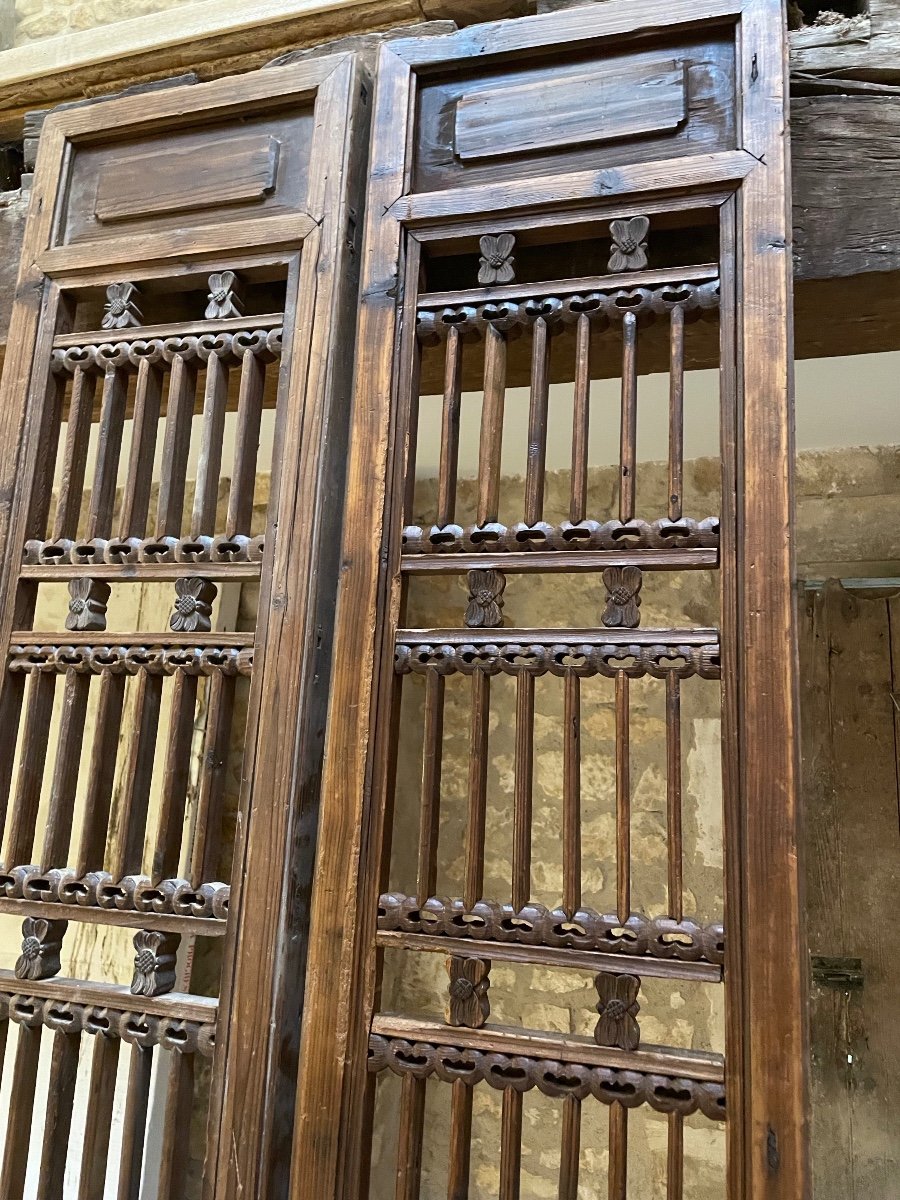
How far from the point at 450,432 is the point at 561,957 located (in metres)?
0.58

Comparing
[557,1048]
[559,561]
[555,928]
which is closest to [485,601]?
[559,561]

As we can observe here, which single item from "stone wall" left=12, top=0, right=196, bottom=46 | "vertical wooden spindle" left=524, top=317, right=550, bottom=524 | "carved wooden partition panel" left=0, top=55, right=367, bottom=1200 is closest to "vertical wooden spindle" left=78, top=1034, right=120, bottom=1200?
"carved wooden partition panel" left=0, top=55, right=367, bottom=1200

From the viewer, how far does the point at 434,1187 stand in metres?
2.19

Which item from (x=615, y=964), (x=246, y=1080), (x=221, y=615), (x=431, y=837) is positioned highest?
(x=221, y=615)

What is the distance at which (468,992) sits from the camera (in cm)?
87

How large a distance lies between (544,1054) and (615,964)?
111mm

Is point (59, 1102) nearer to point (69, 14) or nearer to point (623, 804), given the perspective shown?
point (623, 804)

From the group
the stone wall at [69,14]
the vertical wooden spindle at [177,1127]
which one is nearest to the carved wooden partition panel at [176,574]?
the vertical wooden spindle at [177,1127]

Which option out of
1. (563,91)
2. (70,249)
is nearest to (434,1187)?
(70,249)

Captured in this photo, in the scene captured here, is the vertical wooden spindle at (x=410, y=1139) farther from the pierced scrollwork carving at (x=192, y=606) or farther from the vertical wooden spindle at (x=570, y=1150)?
the pierced scrollwork carving at (x=192, y=606)

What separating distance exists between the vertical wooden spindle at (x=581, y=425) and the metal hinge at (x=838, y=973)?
1612 mm

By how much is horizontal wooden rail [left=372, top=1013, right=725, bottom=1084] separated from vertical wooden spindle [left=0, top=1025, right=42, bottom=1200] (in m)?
0.44

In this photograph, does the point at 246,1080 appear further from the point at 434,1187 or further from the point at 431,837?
the point at 434,1187

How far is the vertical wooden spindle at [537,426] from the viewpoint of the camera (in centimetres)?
96
